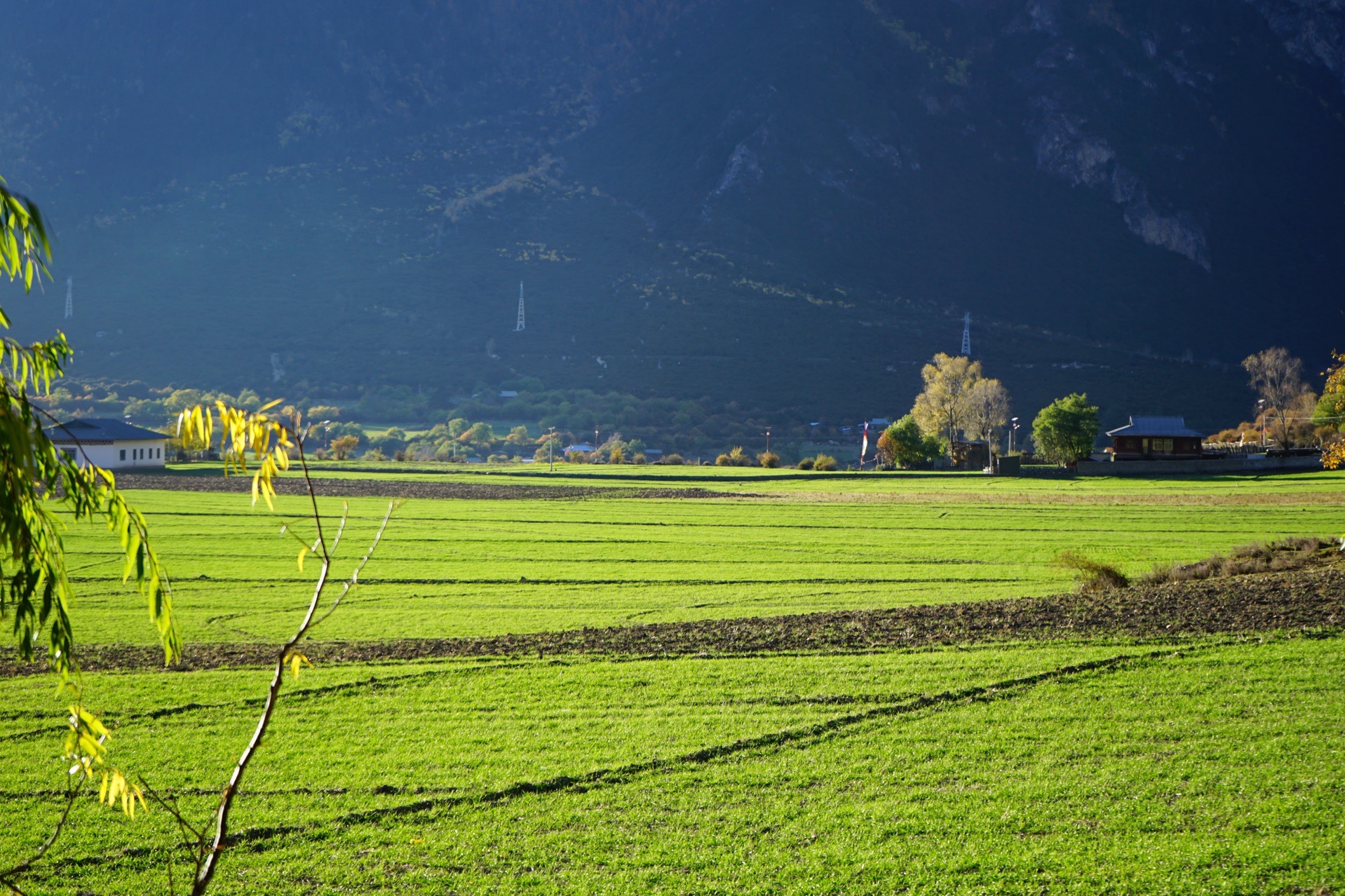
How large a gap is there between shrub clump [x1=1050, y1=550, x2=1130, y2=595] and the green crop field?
2393mm

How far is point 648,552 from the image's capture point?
30.8 metres

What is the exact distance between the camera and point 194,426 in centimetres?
396

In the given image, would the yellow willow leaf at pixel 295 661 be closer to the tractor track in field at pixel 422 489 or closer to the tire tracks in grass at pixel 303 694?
the tire tracks in grass at pixel 303 694

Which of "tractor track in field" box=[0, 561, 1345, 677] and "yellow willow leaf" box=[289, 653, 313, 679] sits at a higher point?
"yellow willow leaf" box=[289, 653, 313, 679]

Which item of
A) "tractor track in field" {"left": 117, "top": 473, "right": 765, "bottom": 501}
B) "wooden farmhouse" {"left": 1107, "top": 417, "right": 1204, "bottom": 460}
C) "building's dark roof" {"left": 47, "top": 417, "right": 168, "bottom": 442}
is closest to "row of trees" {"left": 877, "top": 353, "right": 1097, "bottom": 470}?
"wooden farmhouse" {"left": 1107, "top": 417, "right": 1204, "bottom": 460}

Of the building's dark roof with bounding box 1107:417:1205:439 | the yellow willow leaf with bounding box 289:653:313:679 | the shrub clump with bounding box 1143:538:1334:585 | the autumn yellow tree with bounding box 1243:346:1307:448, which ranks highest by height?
the autumn yellow tree with bounding box 1243:346:1307:448

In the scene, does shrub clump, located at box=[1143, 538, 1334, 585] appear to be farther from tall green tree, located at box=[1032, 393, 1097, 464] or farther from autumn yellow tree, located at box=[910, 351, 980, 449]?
autumn yellow tree, located at box=[910, 351, 980, 449]

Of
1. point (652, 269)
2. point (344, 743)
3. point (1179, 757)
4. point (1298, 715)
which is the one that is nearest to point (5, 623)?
point (344, 743)

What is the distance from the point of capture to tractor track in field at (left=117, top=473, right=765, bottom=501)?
5503cm

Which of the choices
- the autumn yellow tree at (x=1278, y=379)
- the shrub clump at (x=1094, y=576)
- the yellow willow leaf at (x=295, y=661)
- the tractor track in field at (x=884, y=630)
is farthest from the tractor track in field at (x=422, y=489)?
the autumn yellow tree at (x=1278, y=379)

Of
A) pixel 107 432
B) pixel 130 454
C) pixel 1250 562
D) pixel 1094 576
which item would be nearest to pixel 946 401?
pixel 130 454

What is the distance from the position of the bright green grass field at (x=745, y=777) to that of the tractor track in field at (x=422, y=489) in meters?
40.9

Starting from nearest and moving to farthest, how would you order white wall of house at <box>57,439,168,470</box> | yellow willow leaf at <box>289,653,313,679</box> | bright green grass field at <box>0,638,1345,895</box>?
yellow willow leaf at <box>289,653,313,679</box> → bright green grass field at <box>0,638,1345,895</box> → white wall of house at <box>57,439,168,470</box>

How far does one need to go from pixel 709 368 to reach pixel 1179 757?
146 m
